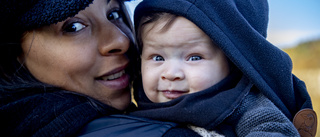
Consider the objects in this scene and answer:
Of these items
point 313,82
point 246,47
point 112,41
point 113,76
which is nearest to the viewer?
point 246,47

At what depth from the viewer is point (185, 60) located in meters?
1.67

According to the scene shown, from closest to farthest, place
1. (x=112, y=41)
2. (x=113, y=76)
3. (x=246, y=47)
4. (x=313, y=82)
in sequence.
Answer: (x=246, y=47)
(x=112, y=41)
(x=113, y=76)
(x=313, y=82)

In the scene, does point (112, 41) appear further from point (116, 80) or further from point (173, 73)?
point (173, 73)

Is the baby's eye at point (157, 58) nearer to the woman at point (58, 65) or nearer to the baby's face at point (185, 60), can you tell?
the baby's face at point (185, 60)

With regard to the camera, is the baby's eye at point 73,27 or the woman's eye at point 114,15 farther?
the woman's eye at point 114,15

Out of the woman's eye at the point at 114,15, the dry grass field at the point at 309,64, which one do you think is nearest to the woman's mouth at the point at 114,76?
the woman's eye at the point at 114,15

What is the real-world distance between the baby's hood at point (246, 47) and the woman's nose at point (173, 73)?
251 mm

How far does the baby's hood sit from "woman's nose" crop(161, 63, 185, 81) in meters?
0.25

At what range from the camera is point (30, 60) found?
1.68 m

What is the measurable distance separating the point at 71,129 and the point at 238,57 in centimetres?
94

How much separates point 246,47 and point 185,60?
1.12ft

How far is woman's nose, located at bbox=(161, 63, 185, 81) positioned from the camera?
162cm

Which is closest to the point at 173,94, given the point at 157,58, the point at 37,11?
the point at 157,58

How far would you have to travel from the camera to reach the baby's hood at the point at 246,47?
1.57 m
